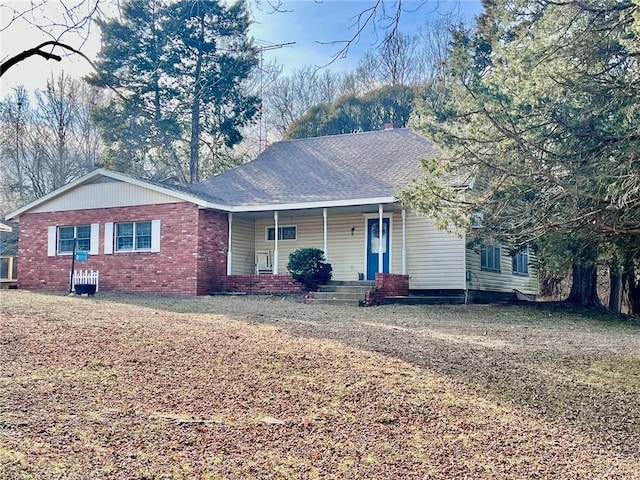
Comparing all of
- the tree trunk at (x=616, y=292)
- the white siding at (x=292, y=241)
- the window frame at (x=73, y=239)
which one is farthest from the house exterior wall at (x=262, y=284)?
the tree trunk at (x=616, y=292)

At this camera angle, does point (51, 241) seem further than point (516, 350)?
Yes

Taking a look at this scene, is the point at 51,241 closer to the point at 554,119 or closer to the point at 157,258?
the point at 157,258

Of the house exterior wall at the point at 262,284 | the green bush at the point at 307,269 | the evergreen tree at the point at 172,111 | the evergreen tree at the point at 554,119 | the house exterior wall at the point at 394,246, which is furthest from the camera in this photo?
the evergreen tree at the point at 172,111

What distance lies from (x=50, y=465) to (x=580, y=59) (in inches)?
308

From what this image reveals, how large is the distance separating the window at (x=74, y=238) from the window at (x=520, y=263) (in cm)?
1315

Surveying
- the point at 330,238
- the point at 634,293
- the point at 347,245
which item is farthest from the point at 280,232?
the point at 634,293

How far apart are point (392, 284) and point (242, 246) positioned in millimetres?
5468

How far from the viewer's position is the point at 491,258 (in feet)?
62.0

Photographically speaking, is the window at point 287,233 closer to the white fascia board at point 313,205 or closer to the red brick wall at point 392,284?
the white fascia board at point 313,205

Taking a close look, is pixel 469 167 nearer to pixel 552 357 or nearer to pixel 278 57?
pixel 552 357

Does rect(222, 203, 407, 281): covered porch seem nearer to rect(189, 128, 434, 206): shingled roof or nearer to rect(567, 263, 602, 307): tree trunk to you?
rect(189, 128, 434, 206): shingled roof

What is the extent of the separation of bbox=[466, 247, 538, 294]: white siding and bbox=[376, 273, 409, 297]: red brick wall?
6.16 feet

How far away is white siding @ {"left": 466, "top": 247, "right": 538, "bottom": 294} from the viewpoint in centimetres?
1770

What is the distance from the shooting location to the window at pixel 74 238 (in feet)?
63.1
